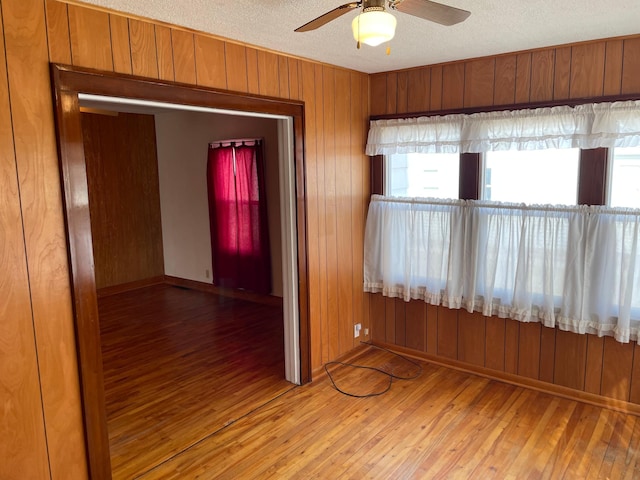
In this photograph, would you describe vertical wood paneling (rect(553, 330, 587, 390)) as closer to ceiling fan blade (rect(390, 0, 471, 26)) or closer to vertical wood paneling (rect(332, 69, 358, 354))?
vertical wood paneling (rect(332, 69, 358, 354))

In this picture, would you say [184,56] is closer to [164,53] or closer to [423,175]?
[164,53]

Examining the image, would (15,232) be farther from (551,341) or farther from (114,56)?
(551,341)

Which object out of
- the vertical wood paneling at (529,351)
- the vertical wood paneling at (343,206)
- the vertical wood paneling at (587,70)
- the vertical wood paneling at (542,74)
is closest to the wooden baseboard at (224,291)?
the vertical wood paneling at (343,206)

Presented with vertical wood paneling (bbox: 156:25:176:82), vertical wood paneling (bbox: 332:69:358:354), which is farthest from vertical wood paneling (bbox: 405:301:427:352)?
vertical wood paneling (bbox: 156:25:176:82)

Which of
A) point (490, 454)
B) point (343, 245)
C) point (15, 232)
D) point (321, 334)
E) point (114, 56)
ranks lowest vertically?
point (490, 454)

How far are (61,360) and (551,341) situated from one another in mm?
3136

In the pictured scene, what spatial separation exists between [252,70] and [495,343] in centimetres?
269

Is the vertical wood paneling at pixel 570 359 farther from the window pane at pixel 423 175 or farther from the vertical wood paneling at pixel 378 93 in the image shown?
the vertical wood paneling at pixel 378 93

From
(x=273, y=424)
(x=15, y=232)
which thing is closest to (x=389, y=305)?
(x=273, y=424)

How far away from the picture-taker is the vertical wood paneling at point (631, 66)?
2963mm

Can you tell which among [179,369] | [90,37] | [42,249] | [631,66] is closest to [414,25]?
[631,66]

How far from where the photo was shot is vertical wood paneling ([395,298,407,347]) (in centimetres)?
420

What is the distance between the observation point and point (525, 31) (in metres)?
2.83

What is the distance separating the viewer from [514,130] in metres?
3.40
